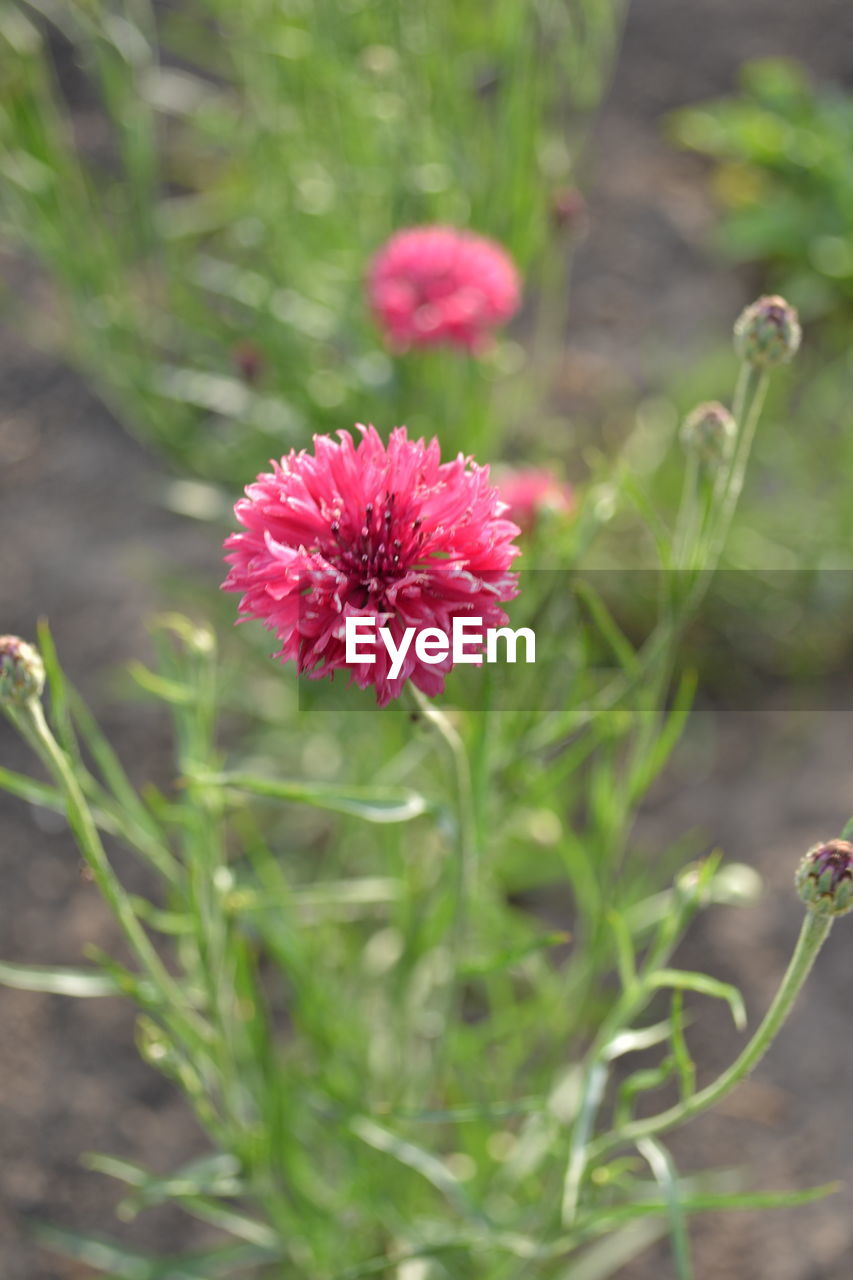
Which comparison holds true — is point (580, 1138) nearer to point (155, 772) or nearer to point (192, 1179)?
point (192, 1179)

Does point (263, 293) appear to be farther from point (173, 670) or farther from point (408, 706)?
point (408, 706)

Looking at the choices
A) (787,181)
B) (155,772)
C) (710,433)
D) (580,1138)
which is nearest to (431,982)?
(580,1138)

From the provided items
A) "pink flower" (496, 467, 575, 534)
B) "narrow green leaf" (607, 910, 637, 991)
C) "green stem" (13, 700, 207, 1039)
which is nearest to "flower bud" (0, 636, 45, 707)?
"green stem" (13, 700, 207, 1039)

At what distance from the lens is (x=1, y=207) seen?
70.8 inches

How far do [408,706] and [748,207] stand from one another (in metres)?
2.38

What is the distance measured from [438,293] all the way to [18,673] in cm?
80

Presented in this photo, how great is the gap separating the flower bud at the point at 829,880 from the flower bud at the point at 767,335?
0.98 feet

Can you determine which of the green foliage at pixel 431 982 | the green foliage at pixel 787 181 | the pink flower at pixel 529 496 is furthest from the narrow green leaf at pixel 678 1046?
the green foliage at pixel 787 181

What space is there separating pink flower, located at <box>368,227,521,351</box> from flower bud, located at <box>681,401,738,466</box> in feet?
1.91

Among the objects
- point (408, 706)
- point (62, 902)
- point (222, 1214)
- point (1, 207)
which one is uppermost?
point (1, 207)

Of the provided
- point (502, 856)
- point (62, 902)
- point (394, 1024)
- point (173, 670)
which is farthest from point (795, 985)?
point (62, 902)

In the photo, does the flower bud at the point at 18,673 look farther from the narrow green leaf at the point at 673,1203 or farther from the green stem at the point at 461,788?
the narrow green leaf at the point at 673,1203

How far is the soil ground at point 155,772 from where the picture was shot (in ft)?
4.39

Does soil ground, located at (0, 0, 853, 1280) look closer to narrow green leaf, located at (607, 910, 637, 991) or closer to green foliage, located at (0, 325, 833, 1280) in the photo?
green foliage, located at (0, 325, 833, 1280)
